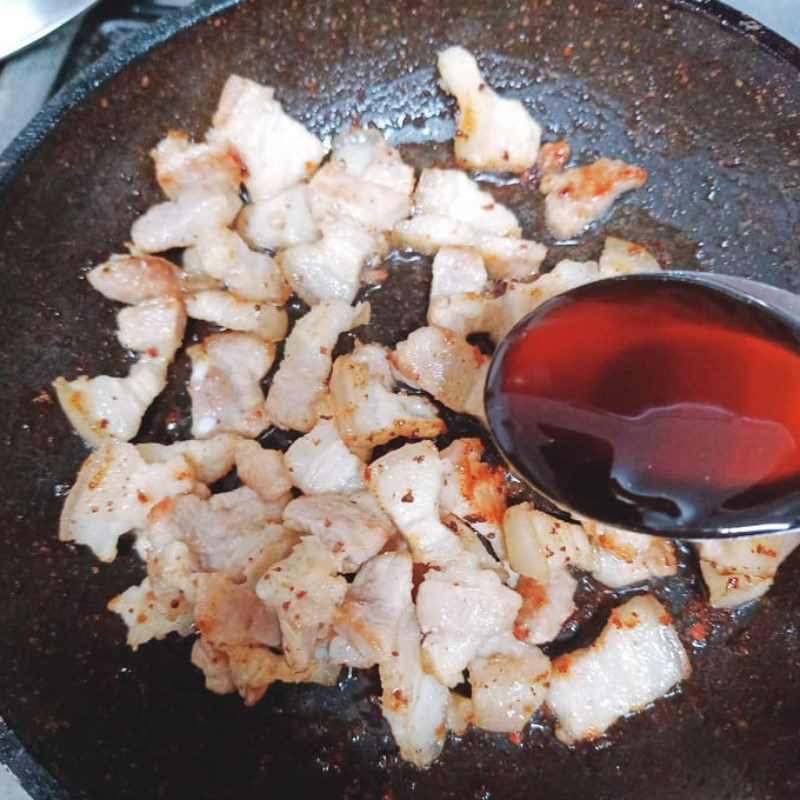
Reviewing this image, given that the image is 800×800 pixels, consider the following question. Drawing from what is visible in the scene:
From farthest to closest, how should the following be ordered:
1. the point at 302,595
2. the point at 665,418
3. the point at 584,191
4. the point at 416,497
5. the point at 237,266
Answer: the point at 584,191
the point at 237,266
the point at 416,497
the point at 302,595
the point at 665,418

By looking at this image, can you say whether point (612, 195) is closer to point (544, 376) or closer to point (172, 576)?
point (544, 376)

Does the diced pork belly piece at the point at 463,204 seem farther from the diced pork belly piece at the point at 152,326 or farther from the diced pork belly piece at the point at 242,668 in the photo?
the diced pork belly piece at the point at 242,668

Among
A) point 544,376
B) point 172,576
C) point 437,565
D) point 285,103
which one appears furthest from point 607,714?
point 285,103

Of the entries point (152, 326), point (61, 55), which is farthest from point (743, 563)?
point (61, 55)

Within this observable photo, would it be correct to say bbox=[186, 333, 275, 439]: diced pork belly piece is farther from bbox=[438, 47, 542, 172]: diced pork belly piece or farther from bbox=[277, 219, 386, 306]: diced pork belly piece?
bbox=[438, 47, 542, 172]: diced pork belly piece

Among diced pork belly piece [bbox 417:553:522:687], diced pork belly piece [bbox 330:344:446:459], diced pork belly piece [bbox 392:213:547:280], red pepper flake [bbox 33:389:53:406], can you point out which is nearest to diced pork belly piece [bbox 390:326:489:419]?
diced pork belly piece [bbox 330:344:446:459]

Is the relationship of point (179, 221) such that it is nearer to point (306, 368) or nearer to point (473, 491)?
point (306, 368)
